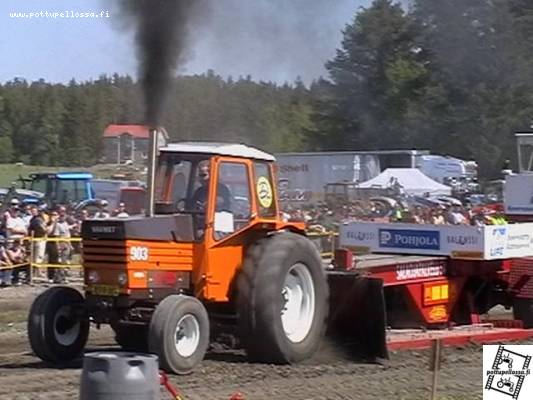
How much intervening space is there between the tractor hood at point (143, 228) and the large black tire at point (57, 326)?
0.66 meters

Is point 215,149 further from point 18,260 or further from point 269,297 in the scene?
point 18,260

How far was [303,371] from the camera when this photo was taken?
11039mm

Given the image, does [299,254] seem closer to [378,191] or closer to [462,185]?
[378,191]

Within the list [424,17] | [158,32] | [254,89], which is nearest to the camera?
[158,32]

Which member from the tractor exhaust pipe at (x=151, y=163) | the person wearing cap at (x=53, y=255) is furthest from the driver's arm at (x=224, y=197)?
the person wearing cap at (x=53, y=255)

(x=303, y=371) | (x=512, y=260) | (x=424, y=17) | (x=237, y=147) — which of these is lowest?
(x=303, y=371)

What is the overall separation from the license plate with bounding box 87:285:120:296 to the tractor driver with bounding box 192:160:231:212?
1.07 metres

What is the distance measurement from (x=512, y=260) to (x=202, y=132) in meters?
7.64

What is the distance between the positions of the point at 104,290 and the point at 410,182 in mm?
32901

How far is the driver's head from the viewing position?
1101cm

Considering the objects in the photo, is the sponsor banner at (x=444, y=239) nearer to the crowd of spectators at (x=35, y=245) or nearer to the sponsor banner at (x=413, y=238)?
the sponsor banner at (x=413, y=238)

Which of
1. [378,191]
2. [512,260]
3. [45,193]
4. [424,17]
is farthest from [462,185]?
[512,260]

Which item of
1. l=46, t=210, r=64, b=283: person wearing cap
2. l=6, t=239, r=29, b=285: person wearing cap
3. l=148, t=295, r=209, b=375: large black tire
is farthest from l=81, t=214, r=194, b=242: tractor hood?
l=46, t=210, r=64, b=283: person wearing cap

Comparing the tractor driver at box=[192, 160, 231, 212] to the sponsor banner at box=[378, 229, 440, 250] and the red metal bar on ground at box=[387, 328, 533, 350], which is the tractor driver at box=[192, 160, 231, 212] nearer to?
the red metal bar on ground at box=[387, 328, 533, 350]
